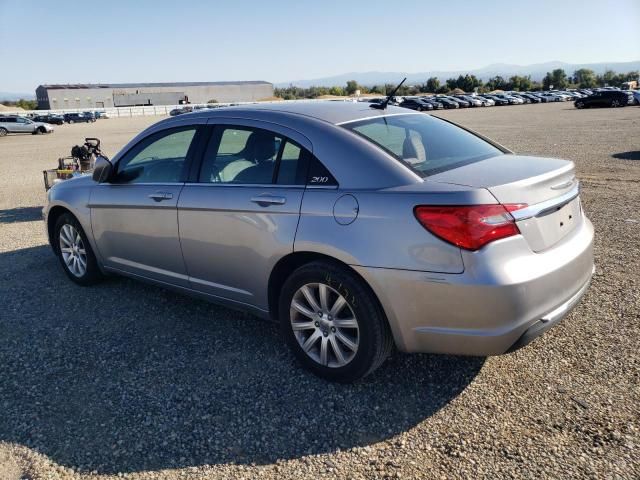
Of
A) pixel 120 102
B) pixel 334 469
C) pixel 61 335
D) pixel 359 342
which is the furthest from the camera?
pixel 120 102

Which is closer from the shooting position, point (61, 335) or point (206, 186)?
point (206, 186)

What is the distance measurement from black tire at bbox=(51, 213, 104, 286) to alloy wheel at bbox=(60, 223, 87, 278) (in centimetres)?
3

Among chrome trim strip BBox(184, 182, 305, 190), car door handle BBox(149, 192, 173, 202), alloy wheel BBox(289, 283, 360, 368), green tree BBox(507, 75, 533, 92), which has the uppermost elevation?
green tree BBox(507, 75, 533, 92)

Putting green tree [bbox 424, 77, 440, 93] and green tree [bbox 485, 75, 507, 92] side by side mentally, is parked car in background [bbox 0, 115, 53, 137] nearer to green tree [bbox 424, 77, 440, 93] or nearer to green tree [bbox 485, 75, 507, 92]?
green tree [bbox 424, 77, 440, 93]

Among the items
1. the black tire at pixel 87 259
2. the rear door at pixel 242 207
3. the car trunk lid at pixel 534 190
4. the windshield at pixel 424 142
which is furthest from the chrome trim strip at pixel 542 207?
the black tire at pixel 87 259

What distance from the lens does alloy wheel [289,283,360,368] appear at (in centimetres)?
329

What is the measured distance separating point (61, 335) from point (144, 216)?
1162 millimetres

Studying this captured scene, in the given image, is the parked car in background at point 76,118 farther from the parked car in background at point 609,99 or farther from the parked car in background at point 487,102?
the parked car in background at point 609,99

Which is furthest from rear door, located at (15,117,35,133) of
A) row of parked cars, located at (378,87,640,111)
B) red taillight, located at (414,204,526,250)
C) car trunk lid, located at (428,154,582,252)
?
red taillight, located at (414,204,526,250)

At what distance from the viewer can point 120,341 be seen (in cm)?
421

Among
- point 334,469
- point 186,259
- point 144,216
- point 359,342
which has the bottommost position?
point 334,469

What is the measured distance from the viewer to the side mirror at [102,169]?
15.6ft

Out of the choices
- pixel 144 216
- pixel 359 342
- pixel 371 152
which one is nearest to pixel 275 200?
pixel 371 152

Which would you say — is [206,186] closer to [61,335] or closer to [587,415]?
[61,335]
